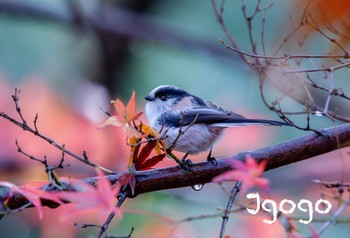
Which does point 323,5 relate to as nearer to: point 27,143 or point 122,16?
point 27,143

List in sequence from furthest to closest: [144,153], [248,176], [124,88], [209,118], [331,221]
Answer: [124,88]
[209,118]
[144,153]
[248,176]
[331,221]

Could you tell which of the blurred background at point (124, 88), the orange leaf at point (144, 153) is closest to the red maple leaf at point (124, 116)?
the orange leaf at point (144, 153)

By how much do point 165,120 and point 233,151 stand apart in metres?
2.10

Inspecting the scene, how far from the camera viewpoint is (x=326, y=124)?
524cm

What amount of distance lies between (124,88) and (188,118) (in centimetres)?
341

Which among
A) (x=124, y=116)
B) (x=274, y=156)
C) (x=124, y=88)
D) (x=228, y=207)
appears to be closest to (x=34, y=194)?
(x=124, y=116)

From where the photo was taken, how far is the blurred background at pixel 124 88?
447cm

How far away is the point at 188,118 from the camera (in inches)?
104

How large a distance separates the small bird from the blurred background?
0.88 metres

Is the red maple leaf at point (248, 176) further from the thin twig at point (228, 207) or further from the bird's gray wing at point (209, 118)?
the bird's gray wing at point (209, 118)

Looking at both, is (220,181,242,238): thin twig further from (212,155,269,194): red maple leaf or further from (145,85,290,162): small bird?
(145,85,290,162): small bird

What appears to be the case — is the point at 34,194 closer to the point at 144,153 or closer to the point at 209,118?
the point at 144,153

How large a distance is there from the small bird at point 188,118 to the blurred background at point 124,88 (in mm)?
883

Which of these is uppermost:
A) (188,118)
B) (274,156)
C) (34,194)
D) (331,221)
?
(188,118)
